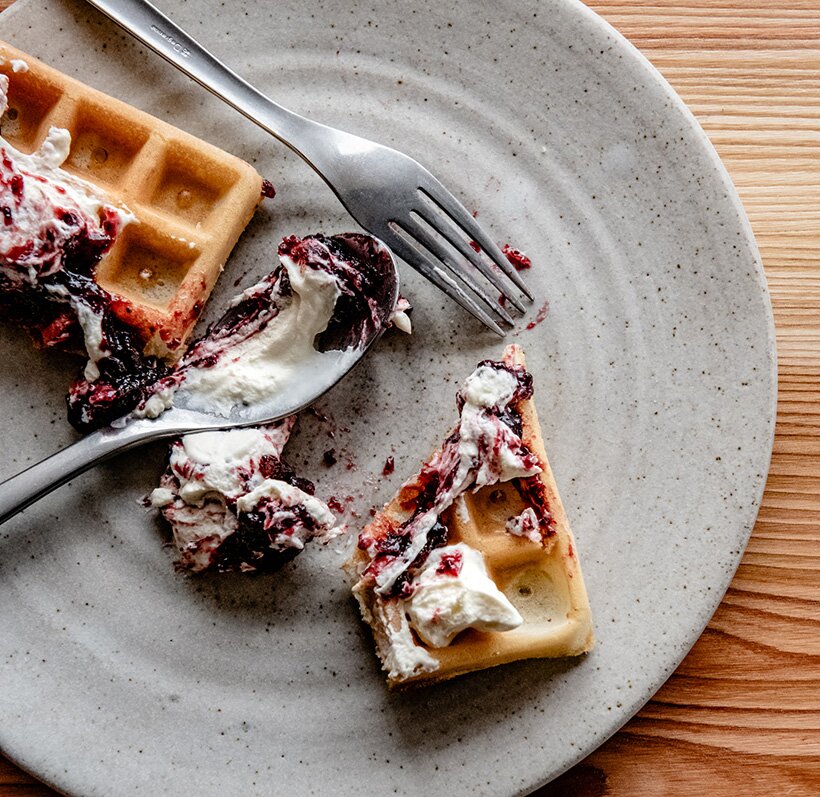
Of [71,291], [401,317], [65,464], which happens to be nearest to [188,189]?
[71,291]

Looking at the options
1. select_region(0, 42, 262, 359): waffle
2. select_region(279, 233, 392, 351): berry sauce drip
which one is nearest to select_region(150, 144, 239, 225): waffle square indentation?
select_region(0, 42, 262, 359): waffle

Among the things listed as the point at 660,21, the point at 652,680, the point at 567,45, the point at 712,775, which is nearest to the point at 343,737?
the point at 652,680

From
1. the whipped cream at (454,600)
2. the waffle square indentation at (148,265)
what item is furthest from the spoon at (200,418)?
the whipped cream at (454,600)

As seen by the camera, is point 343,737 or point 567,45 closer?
point 343,737

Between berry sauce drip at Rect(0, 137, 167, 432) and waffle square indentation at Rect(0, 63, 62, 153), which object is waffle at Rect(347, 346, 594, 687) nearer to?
Answer: berry sauce drip at Rect(0, 137, 167, 432)

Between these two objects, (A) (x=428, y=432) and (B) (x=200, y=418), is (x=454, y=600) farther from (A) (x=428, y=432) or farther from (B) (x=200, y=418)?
(B) (x=200, y=418)

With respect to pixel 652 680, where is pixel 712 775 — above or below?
below

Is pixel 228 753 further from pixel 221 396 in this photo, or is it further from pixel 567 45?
pixel 567 45
